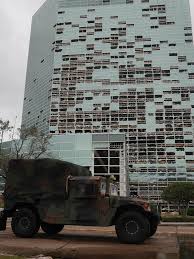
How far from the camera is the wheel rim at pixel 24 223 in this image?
490 inches

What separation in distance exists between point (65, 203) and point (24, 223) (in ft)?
5.81

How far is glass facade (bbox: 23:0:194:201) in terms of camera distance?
11912 centimetres

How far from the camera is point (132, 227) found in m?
11.2

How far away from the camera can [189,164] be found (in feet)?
→ 376

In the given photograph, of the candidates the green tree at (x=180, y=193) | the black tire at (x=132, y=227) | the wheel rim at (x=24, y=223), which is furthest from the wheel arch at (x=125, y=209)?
the green tree at (x=180, y=193)

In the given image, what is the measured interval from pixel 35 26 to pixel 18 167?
158292 mm

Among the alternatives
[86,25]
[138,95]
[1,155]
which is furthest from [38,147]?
[86,25]

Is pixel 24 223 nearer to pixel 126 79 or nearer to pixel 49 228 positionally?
pixel 49 228

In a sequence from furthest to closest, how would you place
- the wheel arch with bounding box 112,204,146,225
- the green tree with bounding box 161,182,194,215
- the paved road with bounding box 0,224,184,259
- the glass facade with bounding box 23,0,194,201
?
the glass facade with bounding box 23,0,194,201 → the green tree with bounding box 161,182,194,215 → the wheel arch with bounding box 112,204,146,225 → the paved road with bounding box 0,224,184,259

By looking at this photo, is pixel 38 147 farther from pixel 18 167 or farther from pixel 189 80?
pixel 189 80

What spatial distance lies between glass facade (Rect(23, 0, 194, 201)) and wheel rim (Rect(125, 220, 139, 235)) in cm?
10303

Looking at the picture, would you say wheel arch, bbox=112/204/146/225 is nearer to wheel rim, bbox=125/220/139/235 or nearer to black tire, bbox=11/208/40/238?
wheel rim, bbox=125/220/139/235

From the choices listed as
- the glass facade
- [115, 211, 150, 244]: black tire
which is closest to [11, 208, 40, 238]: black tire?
[115, 211, 150, 244]: black tire

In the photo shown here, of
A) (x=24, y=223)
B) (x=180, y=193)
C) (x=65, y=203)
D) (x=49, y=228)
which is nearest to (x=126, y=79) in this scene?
(x=180, y=193)
